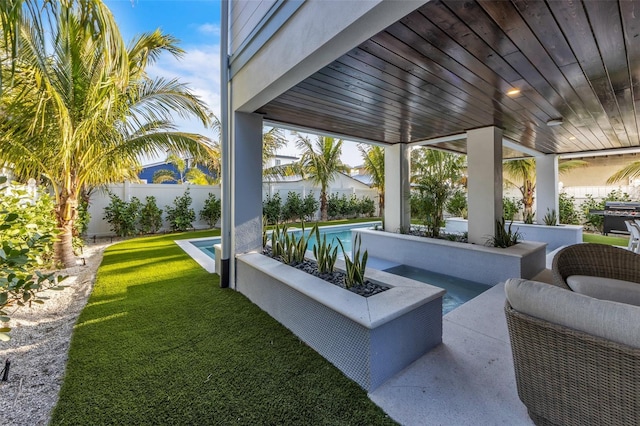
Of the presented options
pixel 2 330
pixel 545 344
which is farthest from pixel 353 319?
pixel 2 330

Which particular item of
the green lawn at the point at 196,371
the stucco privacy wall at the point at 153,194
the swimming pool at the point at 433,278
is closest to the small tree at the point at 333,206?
the stucco privacy wall at the point at 153,194

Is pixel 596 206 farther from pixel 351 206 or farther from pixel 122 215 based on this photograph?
pixel 122 215

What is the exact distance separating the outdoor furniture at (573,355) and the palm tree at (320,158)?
487 inches

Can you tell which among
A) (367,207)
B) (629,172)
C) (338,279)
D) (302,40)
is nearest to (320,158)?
(367,207)

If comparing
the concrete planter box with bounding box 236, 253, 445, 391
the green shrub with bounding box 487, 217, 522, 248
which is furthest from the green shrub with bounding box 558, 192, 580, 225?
the concrete planter box with bounding box 236, 253, 445, 391

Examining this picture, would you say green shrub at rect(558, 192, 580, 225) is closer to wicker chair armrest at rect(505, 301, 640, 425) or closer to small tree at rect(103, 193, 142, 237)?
wicker chair armrest at rect(505, 301, 640, 425)

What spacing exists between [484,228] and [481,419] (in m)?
4.73

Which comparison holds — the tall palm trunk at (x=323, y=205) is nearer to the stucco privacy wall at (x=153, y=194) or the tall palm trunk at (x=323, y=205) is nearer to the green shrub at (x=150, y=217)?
the stucco privacy wall at (x=153, y=194)

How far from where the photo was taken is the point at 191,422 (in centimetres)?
192

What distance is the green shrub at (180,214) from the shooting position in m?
10.7

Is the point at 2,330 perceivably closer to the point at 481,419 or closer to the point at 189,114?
the point at 481,419

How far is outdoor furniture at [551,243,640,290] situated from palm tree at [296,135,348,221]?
37.4ft

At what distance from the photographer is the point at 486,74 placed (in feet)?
10.8

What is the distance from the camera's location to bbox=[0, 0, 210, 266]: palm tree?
4215 millimetres
